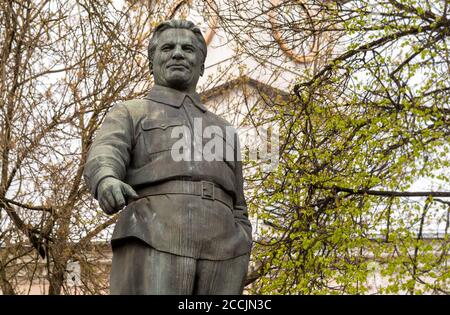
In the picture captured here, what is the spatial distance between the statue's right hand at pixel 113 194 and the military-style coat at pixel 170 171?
0.09 meters

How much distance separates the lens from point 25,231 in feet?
48.9

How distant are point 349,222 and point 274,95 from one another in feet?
20.3

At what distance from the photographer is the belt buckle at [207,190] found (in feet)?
21.1

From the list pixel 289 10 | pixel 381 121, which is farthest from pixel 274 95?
pixel 381 121

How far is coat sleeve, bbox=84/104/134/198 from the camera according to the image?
6266 millimetres

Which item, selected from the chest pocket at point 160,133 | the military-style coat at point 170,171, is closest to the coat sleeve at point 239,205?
the military-style coat at point 170,171

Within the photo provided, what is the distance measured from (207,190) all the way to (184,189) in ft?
0.47

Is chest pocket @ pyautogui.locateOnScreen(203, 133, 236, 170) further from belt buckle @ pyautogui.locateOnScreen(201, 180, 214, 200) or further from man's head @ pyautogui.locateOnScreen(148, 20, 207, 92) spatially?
man's head @ pyautogui.locateOnScreen(148, 20, 207, 92)

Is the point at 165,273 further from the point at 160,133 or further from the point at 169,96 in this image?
the point at 169,96

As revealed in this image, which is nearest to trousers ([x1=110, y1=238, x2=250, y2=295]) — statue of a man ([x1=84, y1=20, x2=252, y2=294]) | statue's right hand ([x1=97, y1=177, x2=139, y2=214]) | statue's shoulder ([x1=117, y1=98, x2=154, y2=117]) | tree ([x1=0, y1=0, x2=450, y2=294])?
statue of a man ([x1=84, y1=20, x2=252, y2=294])

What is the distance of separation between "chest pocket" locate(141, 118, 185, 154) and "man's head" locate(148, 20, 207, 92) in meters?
0.30

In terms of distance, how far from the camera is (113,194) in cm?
604

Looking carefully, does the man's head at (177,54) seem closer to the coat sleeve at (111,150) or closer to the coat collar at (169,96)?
the coat collar at (169,96)
